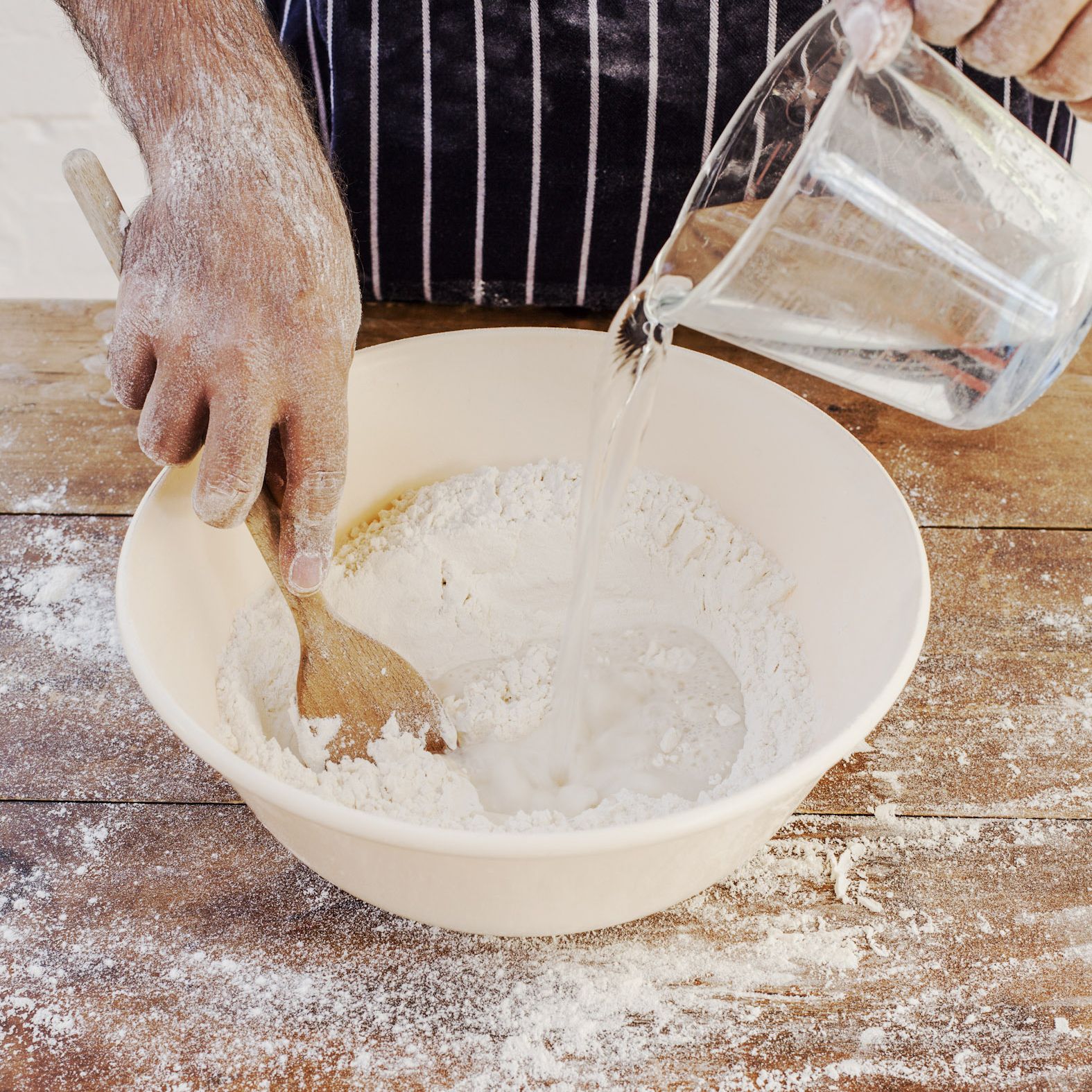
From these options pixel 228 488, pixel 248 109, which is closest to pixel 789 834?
pixel 228 488

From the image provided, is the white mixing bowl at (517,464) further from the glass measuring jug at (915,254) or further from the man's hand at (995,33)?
the man's hand at (995,33)

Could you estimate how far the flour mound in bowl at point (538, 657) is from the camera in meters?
0.66

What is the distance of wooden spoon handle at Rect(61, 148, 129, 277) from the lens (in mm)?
604

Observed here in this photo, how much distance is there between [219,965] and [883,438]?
28.0 inches

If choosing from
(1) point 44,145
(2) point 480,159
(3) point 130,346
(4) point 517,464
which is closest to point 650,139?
(2) point 480,159

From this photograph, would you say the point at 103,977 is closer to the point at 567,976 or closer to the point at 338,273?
the point at 567,976

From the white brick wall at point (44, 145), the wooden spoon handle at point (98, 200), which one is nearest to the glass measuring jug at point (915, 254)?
the wooden spoon handle at point (98, 200)

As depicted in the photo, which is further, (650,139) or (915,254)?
(650,139)

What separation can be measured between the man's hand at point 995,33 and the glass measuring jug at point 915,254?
1 centimetres

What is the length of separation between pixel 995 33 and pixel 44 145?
2.06 metres

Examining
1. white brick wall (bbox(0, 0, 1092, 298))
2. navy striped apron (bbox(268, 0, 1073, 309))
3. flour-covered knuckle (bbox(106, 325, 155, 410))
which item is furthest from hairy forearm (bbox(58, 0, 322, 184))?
white brick wall (bbox(0, 0, 1092, 298))

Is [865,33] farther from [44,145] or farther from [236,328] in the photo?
[44,145]

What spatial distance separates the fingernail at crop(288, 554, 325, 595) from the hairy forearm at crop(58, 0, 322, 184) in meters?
0.25

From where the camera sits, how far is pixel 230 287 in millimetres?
587
